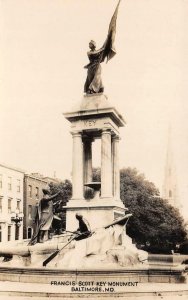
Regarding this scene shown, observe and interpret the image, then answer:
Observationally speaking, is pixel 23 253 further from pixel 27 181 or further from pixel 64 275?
pixel 27 181

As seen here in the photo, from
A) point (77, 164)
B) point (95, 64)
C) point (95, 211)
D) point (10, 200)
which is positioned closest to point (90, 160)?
point (77, 164)

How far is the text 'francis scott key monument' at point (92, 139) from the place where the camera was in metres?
16.3

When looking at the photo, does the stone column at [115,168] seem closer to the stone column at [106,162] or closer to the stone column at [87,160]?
the stone column at [87,160]

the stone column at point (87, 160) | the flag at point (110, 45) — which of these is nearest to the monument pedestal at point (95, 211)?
the stone column at point (87, 160)

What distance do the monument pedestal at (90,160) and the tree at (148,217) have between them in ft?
62.9

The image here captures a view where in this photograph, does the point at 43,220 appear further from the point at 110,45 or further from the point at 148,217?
the point at 148,217

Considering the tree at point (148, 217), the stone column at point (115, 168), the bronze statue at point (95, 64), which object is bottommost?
the tree at point (148, 217)

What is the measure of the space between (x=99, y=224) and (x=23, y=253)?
3348 mm

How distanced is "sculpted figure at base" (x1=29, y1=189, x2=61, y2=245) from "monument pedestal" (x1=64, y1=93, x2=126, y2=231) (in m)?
1.22

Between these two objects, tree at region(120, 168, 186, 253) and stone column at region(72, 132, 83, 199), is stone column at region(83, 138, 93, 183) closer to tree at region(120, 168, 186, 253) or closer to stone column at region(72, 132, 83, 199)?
stone column at region(72, 132, 83, 199)

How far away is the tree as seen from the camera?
36.9m

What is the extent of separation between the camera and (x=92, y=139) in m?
18.5

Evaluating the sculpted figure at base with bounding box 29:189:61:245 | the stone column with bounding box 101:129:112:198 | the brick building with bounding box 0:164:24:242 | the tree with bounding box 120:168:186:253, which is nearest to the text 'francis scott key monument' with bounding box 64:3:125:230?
the stone column with bounding box 101:129:112:198

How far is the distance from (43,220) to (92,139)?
4.63 m
